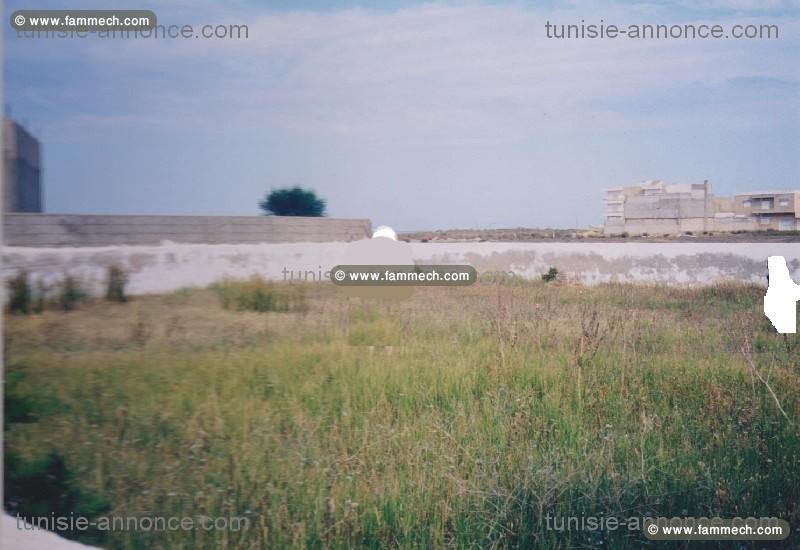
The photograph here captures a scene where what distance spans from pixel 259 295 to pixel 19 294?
1182 millimetres

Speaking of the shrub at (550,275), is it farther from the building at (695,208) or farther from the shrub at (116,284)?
Answer: the shrub at (116,284)

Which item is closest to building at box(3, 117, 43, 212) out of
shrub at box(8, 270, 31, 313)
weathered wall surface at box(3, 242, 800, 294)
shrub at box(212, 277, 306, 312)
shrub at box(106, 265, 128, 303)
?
weathered wall surface at box(3, 242, 800, 294)

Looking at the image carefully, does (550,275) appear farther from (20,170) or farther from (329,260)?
(20,170)

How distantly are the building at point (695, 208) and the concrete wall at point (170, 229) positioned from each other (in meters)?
1.31

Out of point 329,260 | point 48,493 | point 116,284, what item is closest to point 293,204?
point 329,260

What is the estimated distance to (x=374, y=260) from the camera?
3475 mm

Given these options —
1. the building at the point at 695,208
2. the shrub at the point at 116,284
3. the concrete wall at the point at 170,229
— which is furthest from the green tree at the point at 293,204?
the building at the point at 695,208

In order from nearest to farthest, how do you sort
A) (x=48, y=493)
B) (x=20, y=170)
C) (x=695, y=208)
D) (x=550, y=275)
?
(x=48, y=493)
(x=20, y=170)
(x=695, y=208)
(x=550, y=275)

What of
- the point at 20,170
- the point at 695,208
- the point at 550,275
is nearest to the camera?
the point at 20,170

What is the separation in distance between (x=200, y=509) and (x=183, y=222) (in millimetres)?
1349

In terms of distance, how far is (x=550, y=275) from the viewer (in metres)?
3.81

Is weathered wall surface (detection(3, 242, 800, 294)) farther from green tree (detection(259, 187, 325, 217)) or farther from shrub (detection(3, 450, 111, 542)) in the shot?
shrub (detection(3, 450, 111, 542))

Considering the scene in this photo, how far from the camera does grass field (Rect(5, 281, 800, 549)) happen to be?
3.21 meters

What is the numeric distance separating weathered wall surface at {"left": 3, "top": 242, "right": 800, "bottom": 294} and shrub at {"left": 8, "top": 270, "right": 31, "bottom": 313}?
40 millimetres
